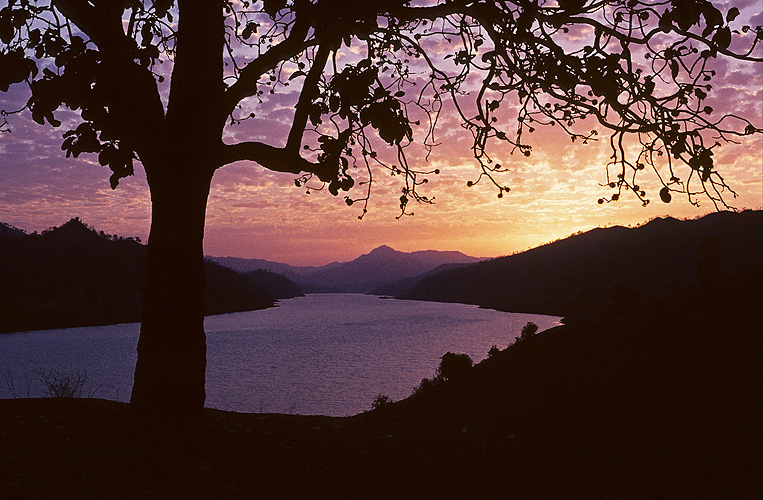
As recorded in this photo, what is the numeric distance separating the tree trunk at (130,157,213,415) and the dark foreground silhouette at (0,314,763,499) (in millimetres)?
369

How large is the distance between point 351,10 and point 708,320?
2082cm

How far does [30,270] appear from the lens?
13275 cm

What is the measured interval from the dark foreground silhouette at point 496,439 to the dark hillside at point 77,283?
10900 centimetres

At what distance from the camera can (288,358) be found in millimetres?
64875

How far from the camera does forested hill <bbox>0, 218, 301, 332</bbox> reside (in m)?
108

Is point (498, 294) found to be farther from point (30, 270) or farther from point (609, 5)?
point (609, 5)

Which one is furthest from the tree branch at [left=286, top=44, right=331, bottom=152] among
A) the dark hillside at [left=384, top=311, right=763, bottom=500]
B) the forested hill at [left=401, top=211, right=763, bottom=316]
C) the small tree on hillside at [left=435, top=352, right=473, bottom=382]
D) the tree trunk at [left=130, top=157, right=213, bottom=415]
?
the forested hill at [left=401, top=211, right=763, bottom=316]

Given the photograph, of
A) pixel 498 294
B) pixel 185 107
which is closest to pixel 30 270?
pixel 498 294

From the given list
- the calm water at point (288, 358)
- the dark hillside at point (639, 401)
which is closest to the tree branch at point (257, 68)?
the dark hillside at point (639, 401)

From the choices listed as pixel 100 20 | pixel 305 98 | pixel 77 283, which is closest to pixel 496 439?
pixel 305 98

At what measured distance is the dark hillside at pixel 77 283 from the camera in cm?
10750

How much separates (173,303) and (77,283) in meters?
153

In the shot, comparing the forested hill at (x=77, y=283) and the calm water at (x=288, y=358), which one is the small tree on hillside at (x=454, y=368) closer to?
the calm water at (x=288, y=358)

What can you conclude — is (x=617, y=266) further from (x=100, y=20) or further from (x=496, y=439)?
(x=100, y=20)
